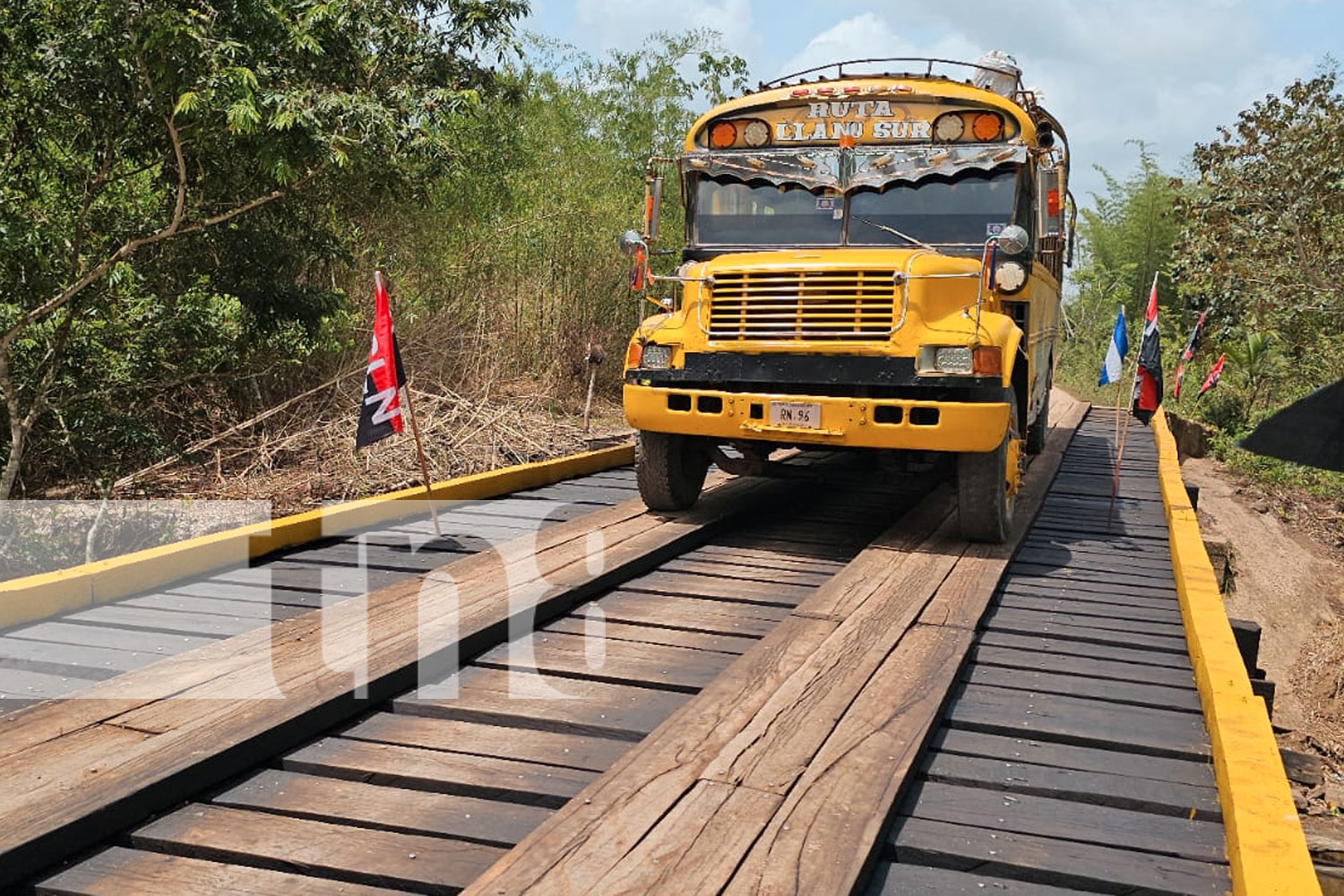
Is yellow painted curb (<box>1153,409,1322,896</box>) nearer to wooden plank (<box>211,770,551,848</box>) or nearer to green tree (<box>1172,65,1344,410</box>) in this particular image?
wooden plank (<box>211,770,551,848</box>)

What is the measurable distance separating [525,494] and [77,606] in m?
3.47

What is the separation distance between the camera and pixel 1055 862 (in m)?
2.96

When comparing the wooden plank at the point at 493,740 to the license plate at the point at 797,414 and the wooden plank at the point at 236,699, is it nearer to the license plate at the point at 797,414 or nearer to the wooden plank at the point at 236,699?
the wooden plank at the point at 236,699

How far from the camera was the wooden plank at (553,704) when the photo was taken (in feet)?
12.6

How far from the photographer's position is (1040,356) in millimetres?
9156

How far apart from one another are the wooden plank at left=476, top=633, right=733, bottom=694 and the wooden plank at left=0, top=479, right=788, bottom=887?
0.44 feet

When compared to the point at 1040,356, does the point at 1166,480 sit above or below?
below

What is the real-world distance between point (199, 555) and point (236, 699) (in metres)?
1.90

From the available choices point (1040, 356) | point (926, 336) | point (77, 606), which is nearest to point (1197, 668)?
point (926, 336)

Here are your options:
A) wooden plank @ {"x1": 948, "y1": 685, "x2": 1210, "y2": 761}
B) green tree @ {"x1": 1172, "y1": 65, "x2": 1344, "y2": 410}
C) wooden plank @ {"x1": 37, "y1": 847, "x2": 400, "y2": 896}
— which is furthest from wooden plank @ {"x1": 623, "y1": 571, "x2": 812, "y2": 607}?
green tree @ {"x1": 1172, "y1": 65, "x2": 1344, "y2": 410}

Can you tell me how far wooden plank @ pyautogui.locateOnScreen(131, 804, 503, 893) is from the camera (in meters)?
2.83

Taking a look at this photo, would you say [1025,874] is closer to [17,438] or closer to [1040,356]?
[1040,356]

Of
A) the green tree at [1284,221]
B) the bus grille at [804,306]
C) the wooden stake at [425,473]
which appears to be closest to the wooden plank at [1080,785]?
the bus grille at [804,306]

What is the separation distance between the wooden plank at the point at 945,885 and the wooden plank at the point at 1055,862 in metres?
0.03
